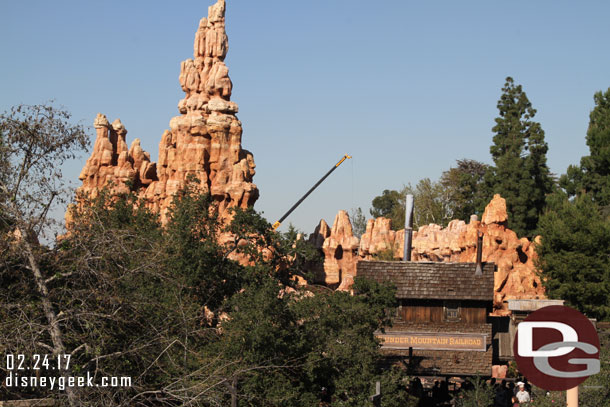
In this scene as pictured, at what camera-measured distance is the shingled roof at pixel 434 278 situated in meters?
30.9

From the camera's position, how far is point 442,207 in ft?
302

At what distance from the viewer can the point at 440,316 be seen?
3122cm

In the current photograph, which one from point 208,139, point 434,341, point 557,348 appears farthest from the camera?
point 208,139

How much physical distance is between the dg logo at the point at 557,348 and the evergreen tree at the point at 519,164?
65.1 meters

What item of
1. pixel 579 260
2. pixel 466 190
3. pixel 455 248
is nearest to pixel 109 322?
pixel 579 260

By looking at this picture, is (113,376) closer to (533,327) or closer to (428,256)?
(533,327)

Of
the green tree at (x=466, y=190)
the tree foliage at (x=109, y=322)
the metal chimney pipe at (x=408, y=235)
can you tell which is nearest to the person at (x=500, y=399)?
the tree foliage at (x=109, y=322)

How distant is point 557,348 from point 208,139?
2049 inches

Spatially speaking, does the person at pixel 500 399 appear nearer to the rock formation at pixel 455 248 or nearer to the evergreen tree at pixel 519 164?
the rock formation at pixel 455 248

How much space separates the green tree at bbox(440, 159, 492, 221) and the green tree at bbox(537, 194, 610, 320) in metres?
24.4

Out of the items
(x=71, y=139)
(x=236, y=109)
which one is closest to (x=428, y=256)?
(x=236, y=109)

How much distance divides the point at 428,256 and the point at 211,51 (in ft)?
75.8

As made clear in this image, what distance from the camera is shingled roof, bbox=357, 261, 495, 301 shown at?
101ft

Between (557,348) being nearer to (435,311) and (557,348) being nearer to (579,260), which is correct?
(435,311)
